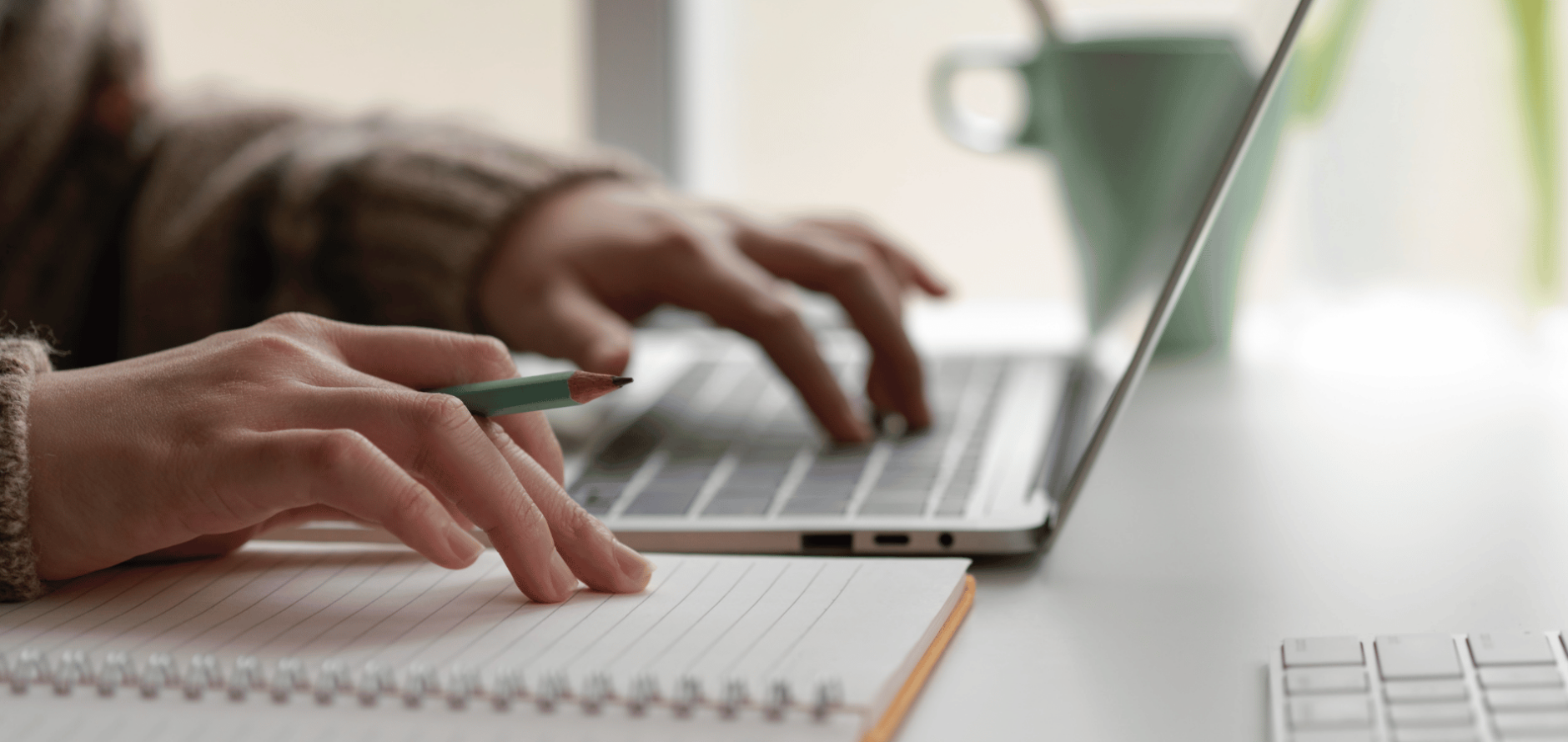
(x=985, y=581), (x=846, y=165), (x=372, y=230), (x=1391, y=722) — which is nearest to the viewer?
(x=1391, y=722)

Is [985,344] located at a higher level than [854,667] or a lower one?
higher

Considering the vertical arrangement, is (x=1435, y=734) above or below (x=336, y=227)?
below

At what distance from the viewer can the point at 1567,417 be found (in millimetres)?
670

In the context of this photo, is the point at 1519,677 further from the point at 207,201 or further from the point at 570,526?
the point at 207,201

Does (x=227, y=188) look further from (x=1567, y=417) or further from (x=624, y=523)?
(x=1567, y=417)

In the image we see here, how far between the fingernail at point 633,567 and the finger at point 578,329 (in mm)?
191

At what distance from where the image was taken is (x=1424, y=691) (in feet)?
1.02

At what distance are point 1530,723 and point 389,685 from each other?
28 centimetres

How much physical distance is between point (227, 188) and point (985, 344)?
1.76 ft

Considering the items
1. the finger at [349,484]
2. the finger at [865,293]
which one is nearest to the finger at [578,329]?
the finger at [865,293]

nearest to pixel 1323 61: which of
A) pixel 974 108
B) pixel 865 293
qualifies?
pixel 865 293

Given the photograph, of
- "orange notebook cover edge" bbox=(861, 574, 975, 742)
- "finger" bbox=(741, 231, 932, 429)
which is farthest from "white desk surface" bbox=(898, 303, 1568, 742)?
"finger" bbox=(741, 231, 932, 429)

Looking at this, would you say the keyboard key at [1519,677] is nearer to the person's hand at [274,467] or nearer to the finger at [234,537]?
the person's hand at [274,467]

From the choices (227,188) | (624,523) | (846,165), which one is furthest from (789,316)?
(846,165)
